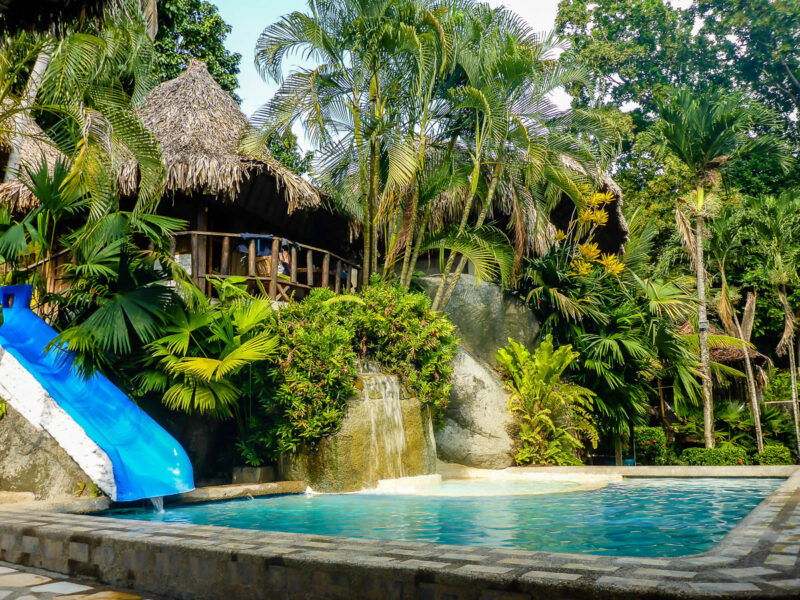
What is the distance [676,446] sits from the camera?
15742 mm

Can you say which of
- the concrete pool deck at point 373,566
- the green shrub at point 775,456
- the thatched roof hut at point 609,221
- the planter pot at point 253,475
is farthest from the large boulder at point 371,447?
the green shrub at point 775,456

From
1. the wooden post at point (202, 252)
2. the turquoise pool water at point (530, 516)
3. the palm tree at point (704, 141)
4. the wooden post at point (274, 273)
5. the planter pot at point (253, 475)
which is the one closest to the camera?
the turquoise pool water at point (530, 516)

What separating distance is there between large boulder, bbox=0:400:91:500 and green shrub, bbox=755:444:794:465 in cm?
1258

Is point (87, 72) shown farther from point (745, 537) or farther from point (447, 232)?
point (745, 537)

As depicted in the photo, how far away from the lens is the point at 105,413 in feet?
24.8

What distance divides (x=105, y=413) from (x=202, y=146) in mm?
5946

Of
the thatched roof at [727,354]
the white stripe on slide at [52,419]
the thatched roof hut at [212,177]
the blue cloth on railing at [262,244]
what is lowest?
the white stripe on slide at [52,419]

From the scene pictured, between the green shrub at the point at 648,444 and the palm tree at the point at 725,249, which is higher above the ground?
→ the palm tree at the point at 725,249

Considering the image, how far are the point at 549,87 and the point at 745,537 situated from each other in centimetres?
Answer: 1049

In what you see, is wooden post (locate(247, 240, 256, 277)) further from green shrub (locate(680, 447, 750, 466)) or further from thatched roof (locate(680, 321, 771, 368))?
thatched roof (locate(680, 321, 771, 368))

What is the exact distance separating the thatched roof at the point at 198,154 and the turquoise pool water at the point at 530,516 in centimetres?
573

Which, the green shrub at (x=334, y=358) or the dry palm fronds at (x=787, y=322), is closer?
the green shrub at (x=334, y=358)

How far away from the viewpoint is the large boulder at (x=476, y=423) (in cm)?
1133

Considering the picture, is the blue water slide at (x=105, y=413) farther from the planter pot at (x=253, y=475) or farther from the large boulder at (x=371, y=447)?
the large boulder at (x=371, y=447)
